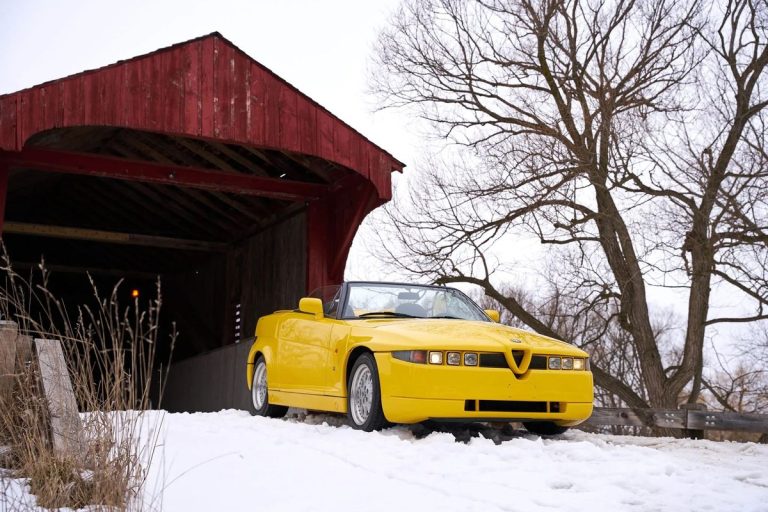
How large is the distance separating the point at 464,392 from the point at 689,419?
12.6ft

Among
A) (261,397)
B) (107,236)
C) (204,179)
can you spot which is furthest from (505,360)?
(107,236)

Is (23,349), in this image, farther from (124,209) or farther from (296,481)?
(124,209)

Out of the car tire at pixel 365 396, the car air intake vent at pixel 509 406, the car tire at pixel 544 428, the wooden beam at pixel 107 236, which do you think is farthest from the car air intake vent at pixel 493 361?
the wooden beam at pixel 107 236

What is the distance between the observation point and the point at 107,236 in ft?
62.5

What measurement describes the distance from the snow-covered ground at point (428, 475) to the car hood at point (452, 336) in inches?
30.1

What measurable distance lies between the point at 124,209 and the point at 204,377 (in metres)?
4.16

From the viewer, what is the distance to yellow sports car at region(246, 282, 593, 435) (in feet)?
24.8

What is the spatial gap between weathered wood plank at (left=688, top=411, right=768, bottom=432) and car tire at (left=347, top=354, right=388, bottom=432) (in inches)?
160

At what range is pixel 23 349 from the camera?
291 inches

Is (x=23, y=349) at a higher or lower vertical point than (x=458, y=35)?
lower

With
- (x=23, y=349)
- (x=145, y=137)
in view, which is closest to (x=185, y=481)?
(x=23, y=349)

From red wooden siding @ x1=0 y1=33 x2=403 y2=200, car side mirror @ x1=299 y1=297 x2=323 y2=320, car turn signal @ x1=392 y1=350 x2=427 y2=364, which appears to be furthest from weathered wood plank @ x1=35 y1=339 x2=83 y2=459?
red wooden siding @ x1=0 y1=33 x2=403 y2=200

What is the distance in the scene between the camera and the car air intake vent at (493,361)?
7680 millimetres

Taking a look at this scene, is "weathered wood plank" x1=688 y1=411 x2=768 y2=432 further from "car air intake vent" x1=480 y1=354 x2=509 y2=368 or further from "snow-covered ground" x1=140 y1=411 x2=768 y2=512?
"car air intake vent" x1=480 y1=354 x2=509 y2=368
